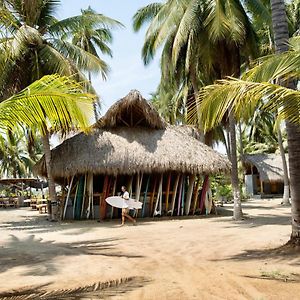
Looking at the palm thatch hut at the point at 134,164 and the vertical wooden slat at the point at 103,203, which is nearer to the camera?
the palm thatch hut at the point at 134,164

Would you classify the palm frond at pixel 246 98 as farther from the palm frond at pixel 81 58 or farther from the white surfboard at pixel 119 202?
the palm frond at pixel 81 58

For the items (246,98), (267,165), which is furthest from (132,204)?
(267,165)

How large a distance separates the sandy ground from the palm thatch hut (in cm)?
415

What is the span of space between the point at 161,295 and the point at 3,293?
78.4 inches

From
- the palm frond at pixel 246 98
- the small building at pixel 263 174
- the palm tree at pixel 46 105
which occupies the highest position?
the small building at pixel 263 174

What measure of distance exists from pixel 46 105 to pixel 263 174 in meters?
29.4

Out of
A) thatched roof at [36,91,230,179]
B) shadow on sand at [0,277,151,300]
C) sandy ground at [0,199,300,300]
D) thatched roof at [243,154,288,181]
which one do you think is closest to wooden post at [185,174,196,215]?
thatched roof at [36,91,230,179]

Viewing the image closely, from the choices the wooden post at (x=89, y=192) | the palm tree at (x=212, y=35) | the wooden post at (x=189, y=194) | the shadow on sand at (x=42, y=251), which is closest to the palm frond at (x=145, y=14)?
the palm tree at (x=212, y=35)

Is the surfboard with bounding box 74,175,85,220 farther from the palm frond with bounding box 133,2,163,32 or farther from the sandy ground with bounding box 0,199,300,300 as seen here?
the palm frond with bounding box 133,2,163,32

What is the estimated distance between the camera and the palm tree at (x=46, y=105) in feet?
17.9

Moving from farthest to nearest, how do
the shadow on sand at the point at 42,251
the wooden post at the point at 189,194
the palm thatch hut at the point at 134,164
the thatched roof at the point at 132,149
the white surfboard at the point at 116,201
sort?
the wooden post at the point at 189,194 < the palm thatch hut at the point at 134,164 < the thatched roof at the point at 132,149 < the white surfboard at the point at 116,201 < the shadow on sand at the point at 42,251

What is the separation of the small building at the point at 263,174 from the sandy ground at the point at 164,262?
22257 millimetres

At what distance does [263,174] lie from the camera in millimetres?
32875

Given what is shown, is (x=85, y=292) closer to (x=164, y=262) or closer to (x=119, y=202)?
(x=164, y=262)
